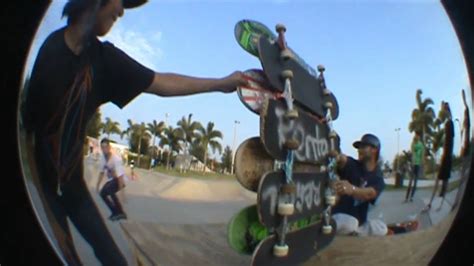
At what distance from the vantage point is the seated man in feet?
4.85

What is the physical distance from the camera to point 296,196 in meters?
1.42

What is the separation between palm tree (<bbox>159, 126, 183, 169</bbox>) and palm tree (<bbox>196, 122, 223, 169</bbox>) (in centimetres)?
5

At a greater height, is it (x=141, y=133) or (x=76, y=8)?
(x=76, y=8)

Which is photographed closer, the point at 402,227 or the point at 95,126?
the point at 95,126

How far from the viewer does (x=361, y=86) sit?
144 cm

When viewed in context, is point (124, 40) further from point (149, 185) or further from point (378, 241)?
point (378, 241)

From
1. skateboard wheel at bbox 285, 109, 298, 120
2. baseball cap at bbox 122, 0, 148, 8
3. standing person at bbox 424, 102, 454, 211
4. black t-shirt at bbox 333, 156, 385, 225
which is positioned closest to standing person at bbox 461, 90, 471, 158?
standing person at bbox 424, 102, 454, 211

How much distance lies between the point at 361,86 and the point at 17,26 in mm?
1013

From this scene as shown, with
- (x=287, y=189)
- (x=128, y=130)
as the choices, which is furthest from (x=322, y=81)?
(x=128, y=130)

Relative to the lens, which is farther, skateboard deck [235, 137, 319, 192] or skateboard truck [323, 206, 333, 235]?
skateboard truck [323, 206, 333, 235]

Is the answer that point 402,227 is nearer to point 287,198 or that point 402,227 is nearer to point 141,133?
point 287,198

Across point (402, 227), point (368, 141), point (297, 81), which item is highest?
point (297, 81)

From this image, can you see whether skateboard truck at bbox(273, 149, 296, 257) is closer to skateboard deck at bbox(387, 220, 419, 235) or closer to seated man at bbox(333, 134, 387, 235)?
seated man at bbox(333, 134, 387, 235)

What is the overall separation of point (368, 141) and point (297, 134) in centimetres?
19
